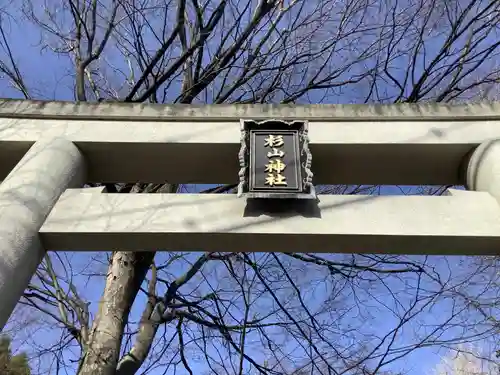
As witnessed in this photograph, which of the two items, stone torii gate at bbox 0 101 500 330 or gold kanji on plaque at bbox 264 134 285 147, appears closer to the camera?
stone torii gate at bbox 0 101 500 330

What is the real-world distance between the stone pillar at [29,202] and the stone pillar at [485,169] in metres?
3.26

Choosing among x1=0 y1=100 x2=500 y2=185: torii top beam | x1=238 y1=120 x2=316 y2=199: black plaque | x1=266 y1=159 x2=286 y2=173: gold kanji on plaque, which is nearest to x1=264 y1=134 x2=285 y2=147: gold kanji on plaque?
x1=238 y1=120 x2=316 y2=199: black plaque

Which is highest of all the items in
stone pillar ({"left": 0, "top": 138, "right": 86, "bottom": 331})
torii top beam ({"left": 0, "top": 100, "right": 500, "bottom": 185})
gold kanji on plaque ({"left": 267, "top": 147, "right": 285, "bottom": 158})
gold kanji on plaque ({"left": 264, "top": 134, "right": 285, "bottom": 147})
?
torii top beam ({"left": 0, "top": 100, "right": 500, "bottom": 185})

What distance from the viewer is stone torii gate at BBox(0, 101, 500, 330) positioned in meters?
3.04

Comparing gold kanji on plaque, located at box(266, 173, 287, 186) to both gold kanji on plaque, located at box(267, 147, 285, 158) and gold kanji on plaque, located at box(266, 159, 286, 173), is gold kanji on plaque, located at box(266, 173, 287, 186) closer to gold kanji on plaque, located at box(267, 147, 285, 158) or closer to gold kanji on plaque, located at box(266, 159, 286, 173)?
gold kanji on plaque, located at box(266, 159, 286, 173)

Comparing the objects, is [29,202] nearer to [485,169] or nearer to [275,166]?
[275,166]

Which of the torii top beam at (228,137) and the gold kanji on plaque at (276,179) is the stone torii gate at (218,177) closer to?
the torii top beam at (228,137)

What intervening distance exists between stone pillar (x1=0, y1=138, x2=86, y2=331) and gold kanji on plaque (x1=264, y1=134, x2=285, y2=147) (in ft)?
5.26

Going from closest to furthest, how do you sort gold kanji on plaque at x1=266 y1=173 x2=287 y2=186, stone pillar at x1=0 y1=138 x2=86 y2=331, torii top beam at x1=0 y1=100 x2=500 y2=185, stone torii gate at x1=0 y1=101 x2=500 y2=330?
stone pillar at x1=0 y1=138 x2=86 y2=331
stone torii gate at x1=0 y1=101 x2=500 y2=330
gold kanji on plaque at x1=266 y1=173 x2=287 y2=186
torii top beam at x1=0 y1=100 x2=500 y2=185

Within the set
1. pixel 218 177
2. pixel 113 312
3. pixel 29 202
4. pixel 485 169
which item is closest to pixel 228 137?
pixel 218 177

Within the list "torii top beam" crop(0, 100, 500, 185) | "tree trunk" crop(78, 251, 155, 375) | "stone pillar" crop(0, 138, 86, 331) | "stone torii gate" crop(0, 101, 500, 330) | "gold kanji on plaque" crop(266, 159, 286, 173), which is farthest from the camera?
"tree trunk" crop(78, 251, 155, 375)

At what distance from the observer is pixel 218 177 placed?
402 cm

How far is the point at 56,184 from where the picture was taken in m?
3.40

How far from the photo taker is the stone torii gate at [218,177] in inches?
120
